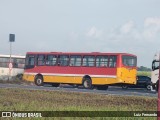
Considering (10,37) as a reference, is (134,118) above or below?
below

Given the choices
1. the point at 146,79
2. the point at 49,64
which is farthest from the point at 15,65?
the point at 146,79

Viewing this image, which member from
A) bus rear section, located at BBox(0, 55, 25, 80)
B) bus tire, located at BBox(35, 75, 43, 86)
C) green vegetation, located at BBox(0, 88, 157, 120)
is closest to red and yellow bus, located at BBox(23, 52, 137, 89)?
bus tire, located at BBox(35, 75, 43, 86)

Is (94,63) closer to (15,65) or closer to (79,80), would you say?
(79,80)

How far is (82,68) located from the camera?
3259 centimetres

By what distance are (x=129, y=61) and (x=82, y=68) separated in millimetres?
3636

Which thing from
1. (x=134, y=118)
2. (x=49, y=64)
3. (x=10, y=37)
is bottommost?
(x=134, y=118)

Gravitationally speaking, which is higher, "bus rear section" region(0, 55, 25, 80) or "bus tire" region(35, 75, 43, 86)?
"bus rear section" region(0, 55, 25, 80)

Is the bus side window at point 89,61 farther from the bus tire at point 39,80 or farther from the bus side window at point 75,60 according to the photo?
the bus tire at point 39,80

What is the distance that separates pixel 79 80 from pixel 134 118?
69.1 feet

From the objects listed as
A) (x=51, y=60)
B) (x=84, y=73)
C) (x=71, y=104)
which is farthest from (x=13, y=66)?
(x=71, y=104)

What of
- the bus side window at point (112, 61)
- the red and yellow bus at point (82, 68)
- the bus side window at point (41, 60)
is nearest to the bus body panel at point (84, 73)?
the red and yellow bus at point (82, 68)

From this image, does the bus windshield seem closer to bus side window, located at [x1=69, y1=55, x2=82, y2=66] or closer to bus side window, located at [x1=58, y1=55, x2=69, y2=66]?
bus side window, located at [x1=69, y1=55, x2=82, y2=66]

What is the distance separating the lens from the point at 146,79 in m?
37.5

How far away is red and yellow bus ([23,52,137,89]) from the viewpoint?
102ft
